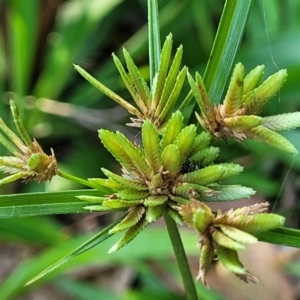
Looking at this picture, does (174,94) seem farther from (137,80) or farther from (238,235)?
(238,235)

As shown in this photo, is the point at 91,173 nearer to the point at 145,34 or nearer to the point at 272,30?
the point at 145,34

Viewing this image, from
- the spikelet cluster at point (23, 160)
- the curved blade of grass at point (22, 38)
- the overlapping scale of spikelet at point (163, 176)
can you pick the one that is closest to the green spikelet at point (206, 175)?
the overlapping scale of spikelet at point (163, 176)

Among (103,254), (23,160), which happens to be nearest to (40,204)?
(23,160)

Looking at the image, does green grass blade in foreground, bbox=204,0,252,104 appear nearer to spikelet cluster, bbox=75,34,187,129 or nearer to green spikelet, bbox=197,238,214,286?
spikelet cluster, bbox=75,34,187,129

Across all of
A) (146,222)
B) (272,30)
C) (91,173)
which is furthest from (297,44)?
(146,222)

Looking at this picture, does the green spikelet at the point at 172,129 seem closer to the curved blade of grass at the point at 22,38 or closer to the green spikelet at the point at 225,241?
the green spikelet at the point at 225,241

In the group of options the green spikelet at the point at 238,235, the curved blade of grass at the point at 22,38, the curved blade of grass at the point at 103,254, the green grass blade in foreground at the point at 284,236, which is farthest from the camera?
the curved blade of grass at the point at 22,38
